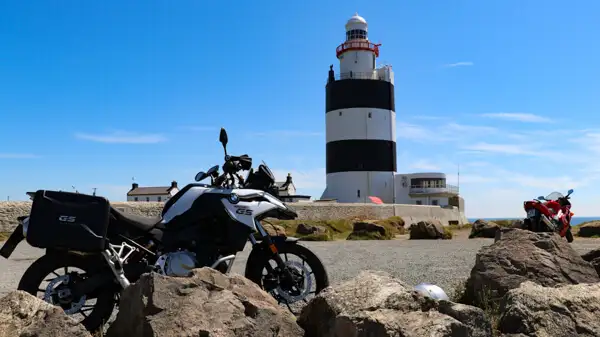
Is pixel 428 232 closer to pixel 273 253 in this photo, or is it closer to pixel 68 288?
pixel 273 253

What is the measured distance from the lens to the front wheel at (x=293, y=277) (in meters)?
4.98

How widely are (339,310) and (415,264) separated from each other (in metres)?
6.51

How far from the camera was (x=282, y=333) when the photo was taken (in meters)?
3.35

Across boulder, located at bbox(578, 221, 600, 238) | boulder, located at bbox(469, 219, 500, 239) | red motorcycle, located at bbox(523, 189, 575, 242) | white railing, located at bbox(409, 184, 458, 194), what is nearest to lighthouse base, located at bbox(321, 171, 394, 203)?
white railing, located at bbox(409, 184, 458, 194)

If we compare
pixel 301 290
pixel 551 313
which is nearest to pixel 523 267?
pixel 551 313

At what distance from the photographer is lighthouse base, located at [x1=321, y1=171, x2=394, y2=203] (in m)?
43.5

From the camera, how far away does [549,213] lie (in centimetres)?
1392

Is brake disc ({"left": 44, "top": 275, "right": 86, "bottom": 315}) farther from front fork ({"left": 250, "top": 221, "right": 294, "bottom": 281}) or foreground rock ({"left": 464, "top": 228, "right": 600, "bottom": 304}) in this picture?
foreground rock ({"left": 464, "top": 228, "right": 600, "bottom": 304})

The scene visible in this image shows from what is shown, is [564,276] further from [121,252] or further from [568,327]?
[121,252]

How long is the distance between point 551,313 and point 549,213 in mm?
11405

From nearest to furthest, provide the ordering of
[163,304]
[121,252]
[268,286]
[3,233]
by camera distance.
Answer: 1. [163,304]
2. [121,252]
3. [268,286]
4. [3,233]

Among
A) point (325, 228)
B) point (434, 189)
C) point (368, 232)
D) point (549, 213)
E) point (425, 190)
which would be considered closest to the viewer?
point (549, 213)

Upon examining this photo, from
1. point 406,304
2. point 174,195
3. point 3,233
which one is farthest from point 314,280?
point 3,233

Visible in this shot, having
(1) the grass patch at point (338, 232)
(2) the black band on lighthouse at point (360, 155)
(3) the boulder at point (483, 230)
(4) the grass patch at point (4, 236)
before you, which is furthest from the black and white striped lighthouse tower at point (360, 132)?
(4) the grass patch at point (4, 236)
